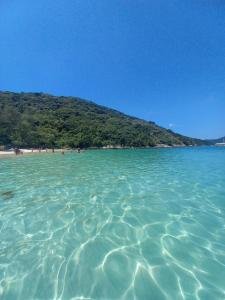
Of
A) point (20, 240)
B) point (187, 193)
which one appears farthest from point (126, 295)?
point (187, 193)

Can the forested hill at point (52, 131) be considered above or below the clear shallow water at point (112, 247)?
above

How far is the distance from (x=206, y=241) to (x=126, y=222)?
7.66ft

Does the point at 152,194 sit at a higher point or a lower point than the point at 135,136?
lower

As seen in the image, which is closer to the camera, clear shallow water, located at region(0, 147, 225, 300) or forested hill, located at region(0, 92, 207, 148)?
clear shallow water, located at region(0, 147, 225, 300)

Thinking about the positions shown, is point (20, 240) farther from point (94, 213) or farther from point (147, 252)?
point (147, 252)

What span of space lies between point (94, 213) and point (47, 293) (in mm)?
3566

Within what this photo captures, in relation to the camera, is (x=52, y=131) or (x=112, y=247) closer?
(x=112, y=247)

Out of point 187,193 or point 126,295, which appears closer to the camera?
point 126,295

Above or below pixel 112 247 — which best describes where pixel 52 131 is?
above

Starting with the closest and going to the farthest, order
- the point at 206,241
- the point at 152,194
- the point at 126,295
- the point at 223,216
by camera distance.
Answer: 1. the point at 126,295
2. the point at 206,241
3. the point at 223,216
4. the point at 152,194

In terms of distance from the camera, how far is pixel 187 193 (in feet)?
31.2

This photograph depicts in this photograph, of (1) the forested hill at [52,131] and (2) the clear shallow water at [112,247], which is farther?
(1) the forested hill at [52,131]

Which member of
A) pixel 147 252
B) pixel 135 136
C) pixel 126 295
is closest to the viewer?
pixel 126 295

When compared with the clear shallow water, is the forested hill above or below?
above
